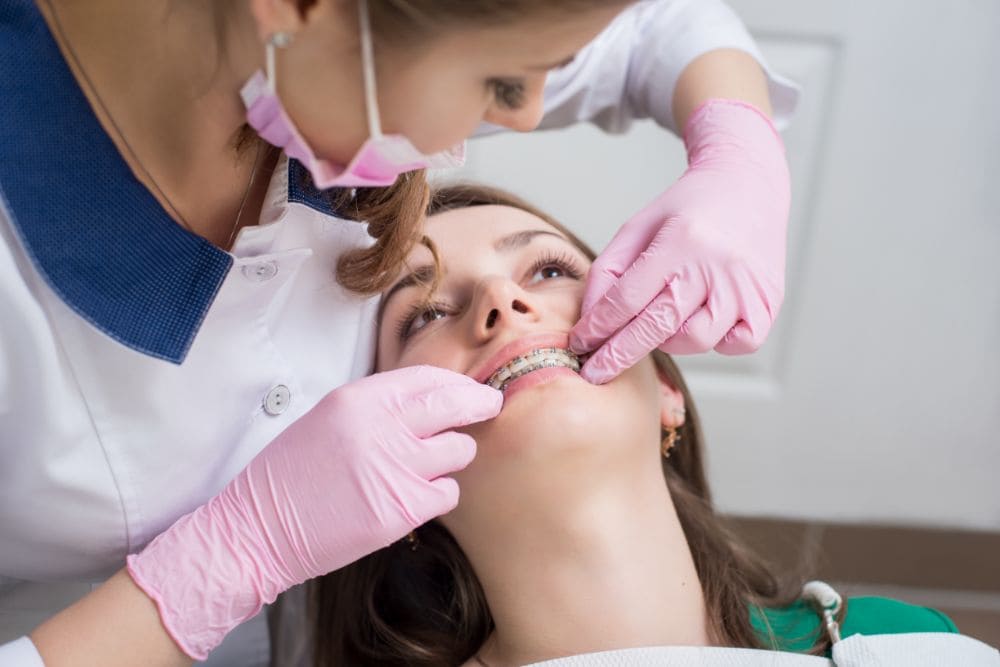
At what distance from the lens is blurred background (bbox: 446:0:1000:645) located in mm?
2123

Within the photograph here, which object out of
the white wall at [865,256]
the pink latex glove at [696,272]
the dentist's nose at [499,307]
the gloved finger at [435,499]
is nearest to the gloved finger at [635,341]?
the pink latex glove at [696,272]

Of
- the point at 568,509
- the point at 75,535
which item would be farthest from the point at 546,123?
the point at 75,535

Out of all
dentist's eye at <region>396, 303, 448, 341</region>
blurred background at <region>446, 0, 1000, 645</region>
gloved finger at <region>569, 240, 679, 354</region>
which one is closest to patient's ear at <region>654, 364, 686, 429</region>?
gloved finger at <region>569, 240, 679, 354</region>

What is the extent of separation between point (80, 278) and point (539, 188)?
1.37 m

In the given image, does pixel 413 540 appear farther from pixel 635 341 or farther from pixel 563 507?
pixel 635 341

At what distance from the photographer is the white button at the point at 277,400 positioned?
1.23 m

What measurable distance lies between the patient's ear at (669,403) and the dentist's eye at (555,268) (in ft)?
0.68

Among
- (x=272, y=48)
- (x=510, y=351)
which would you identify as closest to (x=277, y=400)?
(x=510, y=351)

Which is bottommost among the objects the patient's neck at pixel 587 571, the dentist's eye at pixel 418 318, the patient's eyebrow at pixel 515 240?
the patient's neck at pixel 587 571

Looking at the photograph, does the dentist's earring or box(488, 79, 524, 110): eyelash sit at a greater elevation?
the dentist's earring

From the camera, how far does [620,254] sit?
4.36 feet

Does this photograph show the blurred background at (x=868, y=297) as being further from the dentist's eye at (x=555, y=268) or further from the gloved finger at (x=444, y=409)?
the gloved finger at (x=444, y=409)

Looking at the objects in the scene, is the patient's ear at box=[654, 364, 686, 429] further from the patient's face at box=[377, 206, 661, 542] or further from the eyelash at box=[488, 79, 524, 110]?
the eyelash at box=[488, 79, 524, 110]

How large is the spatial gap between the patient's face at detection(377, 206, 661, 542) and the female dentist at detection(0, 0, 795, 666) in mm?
48
